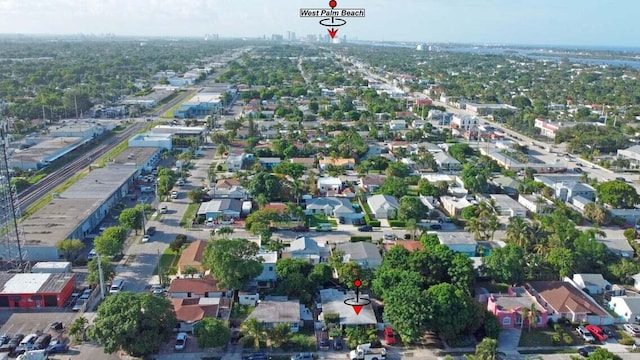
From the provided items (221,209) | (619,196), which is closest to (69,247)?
(221,209)

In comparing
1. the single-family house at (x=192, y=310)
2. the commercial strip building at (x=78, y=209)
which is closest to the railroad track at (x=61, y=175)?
the commercial strip building at (x=78, y=209)

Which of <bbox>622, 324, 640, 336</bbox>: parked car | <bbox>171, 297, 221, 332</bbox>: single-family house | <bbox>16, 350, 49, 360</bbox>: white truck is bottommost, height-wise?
<bbox>622, 324, 640, 336</bbox>: parked car

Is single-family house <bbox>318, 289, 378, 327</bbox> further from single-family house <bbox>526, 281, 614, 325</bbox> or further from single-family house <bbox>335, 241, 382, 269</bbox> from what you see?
single-family house <bbox>526, 281, 614, 325</bbox>

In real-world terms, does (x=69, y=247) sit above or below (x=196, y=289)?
above

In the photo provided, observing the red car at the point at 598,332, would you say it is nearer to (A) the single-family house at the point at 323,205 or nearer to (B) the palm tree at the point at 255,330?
(B) the palm tree at the point at 255,330

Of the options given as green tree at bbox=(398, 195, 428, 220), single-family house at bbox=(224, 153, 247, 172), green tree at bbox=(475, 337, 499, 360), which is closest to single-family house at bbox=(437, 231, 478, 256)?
green tree at bbox=(398, 195, 428, 220)

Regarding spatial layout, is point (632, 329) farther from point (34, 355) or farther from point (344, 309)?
point (34, 355)
